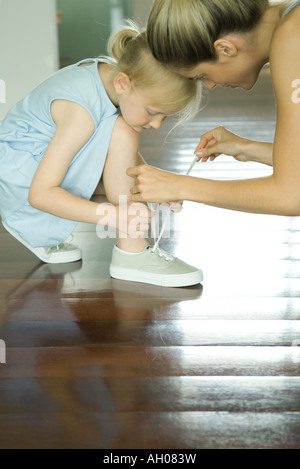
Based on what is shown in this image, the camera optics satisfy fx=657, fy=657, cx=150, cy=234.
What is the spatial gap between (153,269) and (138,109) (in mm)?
369

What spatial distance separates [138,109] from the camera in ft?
4.89

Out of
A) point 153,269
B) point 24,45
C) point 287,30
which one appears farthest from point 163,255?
point 24,45

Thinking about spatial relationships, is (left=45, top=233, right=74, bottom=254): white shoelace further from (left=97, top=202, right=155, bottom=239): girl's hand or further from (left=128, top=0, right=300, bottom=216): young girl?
(left=128, top=0, right=300, bottom=216): young girl

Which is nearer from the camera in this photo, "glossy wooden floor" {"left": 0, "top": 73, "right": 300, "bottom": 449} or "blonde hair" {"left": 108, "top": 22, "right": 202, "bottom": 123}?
"glossy wooden floor" {"left": 0, "top": 73, "right": 300, "bottom": 449}

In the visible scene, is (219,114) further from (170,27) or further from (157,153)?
(170,27)

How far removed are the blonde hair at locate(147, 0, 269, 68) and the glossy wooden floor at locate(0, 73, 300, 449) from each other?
1.65ft

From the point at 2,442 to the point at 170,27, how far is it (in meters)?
0.77

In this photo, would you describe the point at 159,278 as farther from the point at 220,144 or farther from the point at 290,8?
the point at 290,8

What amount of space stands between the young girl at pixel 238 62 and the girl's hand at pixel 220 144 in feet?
0.97

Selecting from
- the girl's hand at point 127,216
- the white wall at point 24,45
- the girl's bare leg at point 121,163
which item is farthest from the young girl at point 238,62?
the white wall at point 24,45

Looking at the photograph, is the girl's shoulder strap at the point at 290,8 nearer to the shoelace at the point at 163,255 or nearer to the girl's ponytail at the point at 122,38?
the girl's ponytail at the point at 122,38

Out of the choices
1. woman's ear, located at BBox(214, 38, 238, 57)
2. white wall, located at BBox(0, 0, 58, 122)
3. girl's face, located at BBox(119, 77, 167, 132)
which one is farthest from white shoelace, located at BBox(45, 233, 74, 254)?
white wall, located at BBox(0, 0, 58, 122)

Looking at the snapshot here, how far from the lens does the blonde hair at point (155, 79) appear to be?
1.42 m

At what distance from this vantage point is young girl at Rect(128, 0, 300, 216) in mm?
1123
